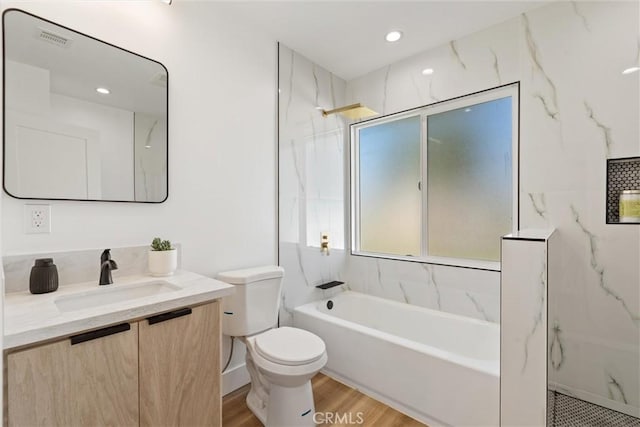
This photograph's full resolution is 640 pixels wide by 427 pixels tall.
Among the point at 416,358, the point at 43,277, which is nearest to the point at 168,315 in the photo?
the point at 43,277

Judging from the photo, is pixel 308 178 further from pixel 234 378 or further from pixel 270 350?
pixel 234 378

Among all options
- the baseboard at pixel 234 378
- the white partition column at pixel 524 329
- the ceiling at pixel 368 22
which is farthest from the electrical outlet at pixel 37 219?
the white partition column at pixel 524 329

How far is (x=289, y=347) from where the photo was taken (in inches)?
66.7

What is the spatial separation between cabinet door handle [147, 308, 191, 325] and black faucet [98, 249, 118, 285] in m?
0.46

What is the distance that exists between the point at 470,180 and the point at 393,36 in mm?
1306

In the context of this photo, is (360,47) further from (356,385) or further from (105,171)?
(356,385)

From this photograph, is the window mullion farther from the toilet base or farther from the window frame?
the toilet base

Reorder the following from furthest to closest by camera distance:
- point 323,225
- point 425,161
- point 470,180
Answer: point 323,225
point 425,161
point 470,180

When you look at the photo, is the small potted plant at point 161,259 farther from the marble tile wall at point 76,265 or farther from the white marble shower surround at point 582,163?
the white marble shower surround at point 582,163

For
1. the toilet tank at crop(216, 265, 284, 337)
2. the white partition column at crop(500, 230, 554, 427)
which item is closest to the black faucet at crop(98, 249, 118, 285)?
the toilet tank at crop(216, 265, 284, 337)

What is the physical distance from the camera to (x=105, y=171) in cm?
154

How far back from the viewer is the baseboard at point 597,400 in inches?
69.6

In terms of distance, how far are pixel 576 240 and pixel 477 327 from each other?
2.89 feet

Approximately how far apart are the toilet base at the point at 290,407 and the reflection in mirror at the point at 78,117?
52.3 inches
